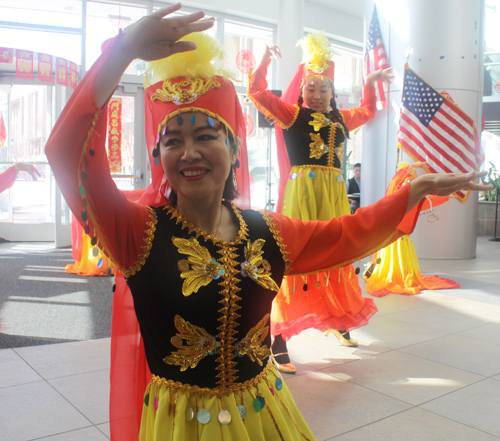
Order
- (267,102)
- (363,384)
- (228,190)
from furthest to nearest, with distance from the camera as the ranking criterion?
(267,102) → (363,384) → (228,190)

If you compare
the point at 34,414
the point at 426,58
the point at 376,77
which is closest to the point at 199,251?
the point at 34,414

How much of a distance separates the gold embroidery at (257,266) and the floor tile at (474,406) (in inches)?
58.6

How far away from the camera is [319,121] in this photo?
3037 millimetres

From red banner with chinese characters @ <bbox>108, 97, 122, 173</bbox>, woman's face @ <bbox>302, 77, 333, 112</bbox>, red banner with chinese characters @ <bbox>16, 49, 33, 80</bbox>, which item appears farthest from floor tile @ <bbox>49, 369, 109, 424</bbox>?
red banner with chinese characters @ <bbox>16, 49, 33, 80</bbox>

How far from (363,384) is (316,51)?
2.05 m

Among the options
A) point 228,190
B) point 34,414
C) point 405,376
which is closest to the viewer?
point 228,190

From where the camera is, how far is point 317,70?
3.16 metres

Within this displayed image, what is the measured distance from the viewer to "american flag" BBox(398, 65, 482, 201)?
17.3ft

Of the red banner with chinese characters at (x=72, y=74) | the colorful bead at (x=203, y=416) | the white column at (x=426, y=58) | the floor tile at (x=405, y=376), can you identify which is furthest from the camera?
the red banner with chinese characters at (x=72, y=74)

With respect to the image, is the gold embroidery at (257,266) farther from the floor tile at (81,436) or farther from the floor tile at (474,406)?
the floor tile at (474,406)

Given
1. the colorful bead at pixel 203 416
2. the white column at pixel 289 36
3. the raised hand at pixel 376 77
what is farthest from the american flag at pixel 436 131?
the colorful bead at pixel 203 416

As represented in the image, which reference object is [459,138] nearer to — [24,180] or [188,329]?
[188,329]

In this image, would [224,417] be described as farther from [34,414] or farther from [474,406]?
[474,406]

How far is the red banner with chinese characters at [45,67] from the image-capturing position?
791 cm
